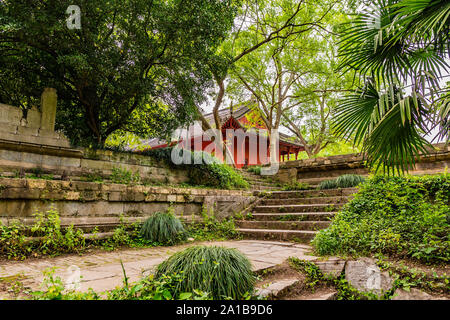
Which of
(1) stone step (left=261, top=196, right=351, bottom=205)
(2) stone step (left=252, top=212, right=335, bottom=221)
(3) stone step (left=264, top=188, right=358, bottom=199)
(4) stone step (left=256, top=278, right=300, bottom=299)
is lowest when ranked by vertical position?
(4) stone step (left=256, top=278, right=300, bottom=299)

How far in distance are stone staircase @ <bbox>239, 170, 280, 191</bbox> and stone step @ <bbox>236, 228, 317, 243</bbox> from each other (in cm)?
402

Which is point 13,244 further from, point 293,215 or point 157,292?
point 293,215

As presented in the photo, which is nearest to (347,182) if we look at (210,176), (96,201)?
(210,176)

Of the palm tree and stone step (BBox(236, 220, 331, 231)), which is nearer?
the palm tree

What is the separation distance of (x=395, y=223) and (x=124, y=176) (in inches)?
220

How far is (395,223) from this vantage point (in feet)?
12.9

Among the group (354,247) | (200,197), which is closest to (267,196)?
(200,197)

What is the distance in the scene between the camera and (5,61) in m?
6.53

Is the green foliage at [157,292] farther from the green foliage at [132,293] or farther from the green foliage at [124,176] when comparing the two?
the green foliage at [124,176]

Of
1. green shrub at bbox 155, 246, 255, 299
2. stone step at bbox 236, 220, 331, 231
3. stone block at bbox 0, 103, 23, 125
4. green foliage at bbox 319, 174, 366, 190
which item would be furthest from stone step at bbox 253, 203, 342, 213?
stone block at bbox 0, 103, 23, 125

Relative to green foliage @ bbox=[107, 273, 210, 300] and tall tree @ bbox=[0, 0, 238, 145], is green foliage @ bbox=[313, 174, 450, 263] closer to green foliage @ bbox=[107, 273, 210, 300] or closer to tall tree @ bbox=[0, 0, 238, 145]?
green foliage @ bbox=[107, 273, 210, 300]

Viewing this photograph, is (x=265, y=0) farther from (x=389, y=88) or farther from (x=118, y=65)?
(x=389, y=88)

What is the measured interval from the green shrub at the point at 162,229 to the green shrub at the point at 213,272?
2.48 metres

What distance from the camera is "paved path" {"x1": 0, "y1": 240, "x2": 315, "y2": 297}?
264cm
